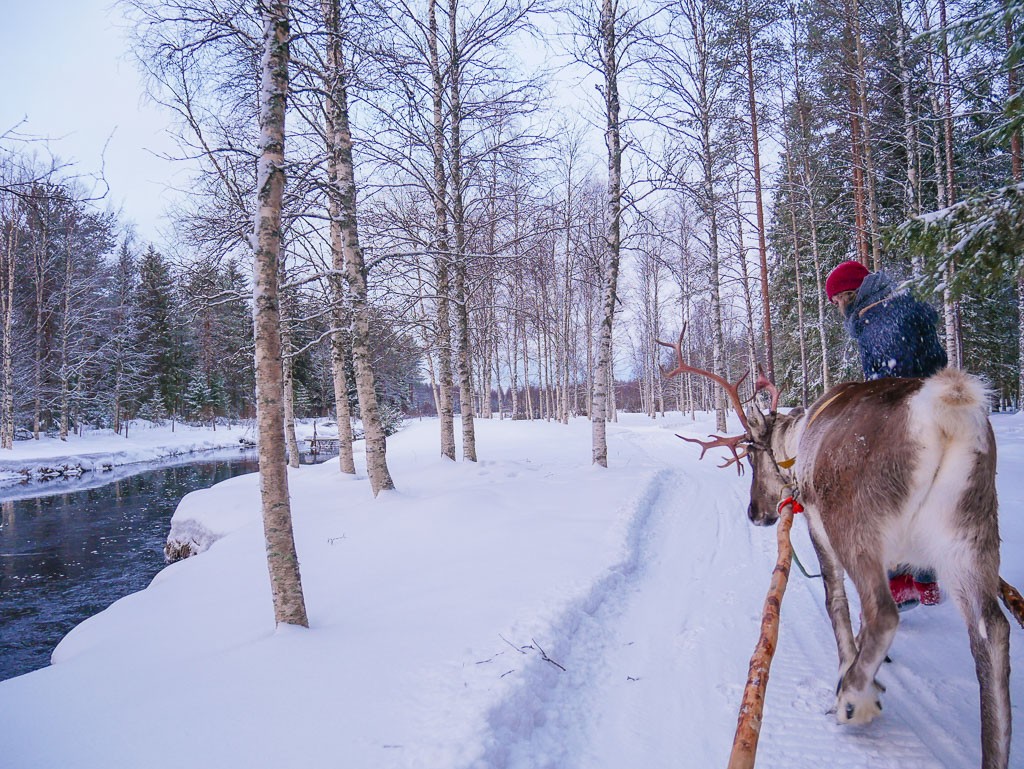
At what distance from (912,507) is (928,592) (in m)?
1.94

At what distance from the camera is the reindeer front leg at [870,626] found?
6.97 feet

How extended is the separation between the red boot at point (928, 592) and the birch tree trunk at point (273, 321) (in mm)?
4291

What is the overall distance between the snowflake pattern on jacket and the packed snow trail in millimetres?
1791

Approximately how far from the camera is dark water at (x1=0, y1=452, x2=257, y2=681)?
6.59m

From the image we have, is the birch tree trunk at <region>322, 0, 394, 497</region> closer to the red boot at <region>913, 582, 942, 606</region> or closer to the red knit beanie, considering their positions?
the red knit beanie

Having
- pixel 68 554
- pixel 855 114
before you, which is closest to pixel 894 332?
pixel 855 114

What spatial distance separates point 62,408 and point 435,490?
91.4 feet

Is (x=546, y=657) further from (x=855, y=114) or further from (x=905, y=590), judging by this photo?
(x=855, y=114)

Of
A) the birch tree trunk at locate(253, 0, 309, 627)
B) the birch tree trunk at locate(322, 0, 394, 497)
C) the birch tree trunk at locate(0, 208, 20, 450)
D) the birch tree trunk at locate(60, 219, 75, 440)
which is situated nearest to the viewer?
the birch tree trunk at locate(253, 0, 309, 627)

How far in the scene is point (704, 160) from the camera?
13.9m

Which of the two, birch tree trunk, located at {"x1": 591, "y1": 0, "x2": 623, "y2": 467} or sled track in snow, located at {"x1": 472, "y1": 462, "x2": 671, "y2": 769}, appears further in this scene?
birch tree trunk, located at {"x1": 591, "y1": 0, "x2": 623, "y2": 467}

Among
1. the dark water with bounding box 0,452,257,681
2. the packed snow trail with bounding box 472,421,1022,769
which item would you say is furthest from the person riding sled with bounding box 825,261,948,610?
the dark water with bounding box 0,452,257,681

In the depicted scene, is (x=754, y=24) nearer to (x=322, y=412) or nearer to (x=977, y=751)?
(x=977, y=751)

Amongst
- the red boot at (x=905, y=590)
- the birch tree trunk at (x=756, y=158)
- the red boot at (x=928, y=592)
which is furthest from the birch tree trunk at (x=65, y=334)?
the red boot at (x=928, y=592)
